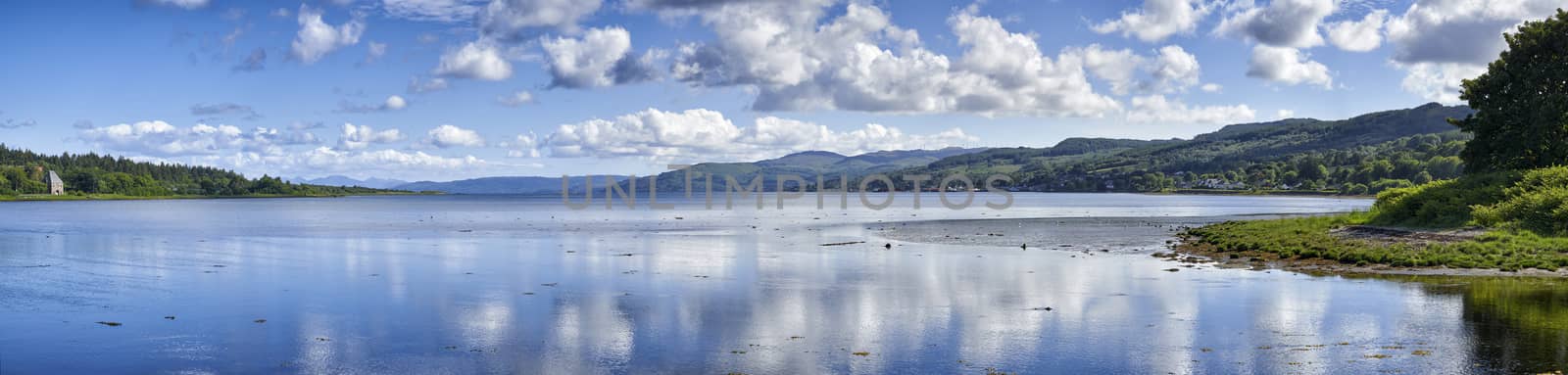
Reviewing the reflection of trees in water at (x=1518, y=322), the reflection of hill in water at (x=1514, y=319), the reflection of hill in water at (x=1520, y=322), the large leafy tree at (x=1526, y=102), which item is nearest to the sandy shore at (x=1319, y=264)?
the reflection of hill in water at (x=1514, y=319)

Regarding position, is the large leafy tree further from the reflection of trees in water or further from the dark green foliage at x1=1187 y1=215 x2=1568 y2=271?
the reflection of trees in water

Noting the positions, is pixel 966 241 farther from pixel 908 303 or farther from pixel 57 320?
pixel 57 320

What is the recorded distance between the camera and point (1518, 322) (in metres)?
20.1

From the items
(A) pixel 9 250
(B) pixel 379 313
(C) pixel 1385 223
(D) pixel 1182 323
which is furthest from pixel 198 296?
(C) pixel 1385 223

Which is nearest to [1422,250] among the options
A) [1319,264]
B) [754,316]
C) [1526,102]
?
[1319,264]

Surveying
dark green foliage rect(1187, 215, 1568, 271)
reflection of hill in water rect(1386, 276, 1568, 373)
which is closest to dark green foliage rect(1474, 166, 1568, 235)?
dark green foliage rect(1187, 215, 1568, 271)

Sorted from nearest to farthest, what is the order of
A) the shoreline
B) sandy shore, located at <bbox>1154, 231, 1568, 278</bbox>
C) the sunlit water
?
1. the sunlit water
2. the shoreline
3. sandy shore, located at <bbox>1154, 231, 1568, 278</bbox>

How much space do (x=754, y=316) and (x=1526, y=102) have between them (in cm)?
4865

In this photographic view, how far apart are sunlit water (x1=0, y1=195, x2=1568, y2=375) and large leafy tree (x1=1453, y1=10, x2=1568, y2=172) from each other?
25.4 meters

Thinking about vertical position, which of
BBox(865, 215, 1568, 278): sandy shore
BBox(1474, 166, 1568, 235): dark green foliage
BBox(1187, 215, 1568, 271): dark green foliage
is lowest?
BBox(865, 215, 1568, 278): sandy shore

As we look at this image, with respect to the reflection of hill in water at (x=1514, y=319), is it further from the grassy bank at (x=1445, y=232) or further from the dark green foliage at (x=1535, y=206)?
the dark green foliage at (x=1535, y=206)

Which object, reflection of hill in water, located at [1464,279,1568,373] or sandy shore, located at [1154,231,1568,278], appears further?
sandy shore, located at [1154,231,1568,278]

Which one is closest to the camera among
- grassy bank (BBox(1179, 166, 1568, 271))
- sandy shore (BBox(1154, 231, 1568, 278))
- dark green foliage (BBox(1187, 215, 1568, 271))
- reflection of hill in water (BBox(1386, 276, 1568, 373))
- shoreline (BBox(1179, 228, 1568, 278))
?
reflection of hill in water (BBox(1386, 276, 1568, 373))

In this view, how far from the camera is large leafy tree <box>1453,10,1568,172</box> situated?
50.1 metres
